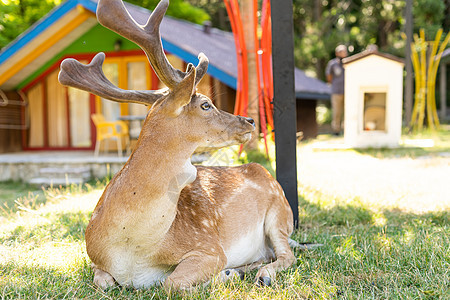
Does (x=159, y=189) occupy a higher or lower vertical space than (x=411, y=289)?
higher

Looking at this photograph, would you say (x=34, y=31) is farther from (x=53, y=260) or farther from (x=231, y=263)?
(x=231, y=263)

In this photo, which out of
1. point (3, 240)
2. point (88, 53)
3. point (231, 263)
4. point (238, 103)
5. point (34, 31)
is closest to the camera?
point (231, 263)

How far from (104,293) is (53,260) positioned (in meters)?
0.86

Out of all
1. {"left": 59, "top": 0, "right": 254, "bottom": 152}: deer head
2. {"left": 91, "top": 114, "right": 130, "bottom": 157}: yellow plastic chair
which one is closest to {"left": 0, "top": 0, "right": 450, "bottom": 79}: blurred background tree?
{"left": 91, "top": 114, "right": 130, "bottom": 157}: yellow plastic chair

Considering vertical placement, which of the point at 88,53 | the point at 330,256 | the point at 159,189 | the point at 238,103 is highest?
the point at 88,53

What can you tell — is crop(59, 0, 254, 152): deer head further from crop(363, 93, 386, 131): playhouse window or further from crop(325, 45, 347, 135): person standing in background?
crop(325, 45, 347, 135): person standing in background

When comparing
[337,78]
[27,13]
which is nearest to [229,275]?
[337,78]

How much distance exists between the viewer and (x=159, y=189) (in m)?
2.28

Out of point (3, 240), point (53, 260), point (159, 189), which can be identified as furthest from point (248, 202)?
point (3, 240)

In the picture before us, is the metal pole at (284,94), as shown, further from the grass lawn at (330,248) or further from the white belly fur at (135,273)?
the white belly fur at (135,273)

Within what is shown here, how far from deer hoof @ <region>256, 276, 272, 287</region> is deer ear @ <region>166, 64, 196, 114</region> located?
1090 mm

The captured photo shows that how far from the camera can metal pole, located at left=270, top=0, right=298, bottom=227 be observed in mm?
3576

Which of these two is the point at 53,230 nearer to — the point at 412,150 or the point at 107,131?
the point at 107,131

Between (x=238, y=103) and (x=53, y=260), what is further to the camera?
(x=238, y=103)
